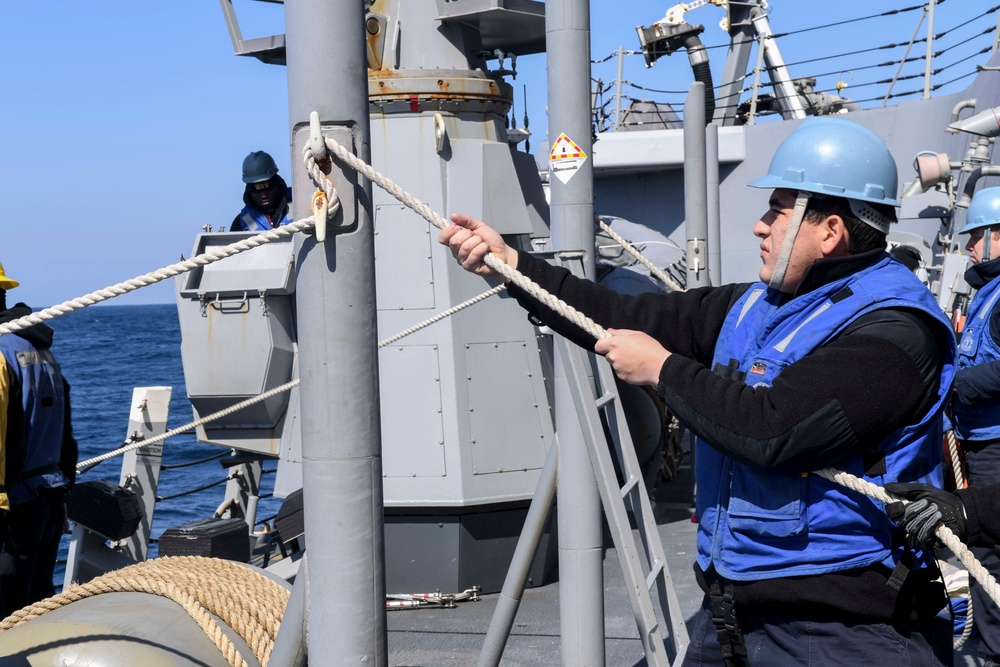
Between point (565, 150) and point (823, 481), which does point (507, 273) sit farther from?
point (565, 150)

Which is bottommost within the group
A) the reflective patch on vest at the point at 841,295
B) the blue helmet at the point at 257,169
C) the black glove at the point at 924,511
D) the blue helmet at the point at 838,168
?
the black glove at the point at 924,511

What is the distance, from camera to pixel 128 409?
32906 mm

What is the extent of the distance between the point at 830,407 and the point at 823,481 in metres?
0.21

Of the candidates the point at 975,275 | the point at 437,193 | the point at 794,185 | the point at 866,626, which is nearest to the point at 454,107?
the point at 437,193

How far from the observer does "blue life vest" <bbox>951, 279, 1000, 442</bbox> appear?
4434mm

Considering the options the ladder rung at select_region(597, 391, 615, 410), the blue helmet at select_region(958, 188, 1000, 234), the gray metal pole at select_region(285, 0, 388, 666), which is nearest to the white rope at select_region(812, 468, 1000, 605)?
the gray metal pole at select_region(285, 0, 388, 666)

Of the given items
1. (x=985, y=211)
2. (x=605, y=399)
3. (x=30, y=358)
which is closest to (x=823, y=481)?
(x=605, y=399)

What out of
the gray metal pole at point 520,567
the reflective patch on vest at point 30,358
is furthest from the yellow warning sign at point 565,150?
the reflective patch on vest at point 30,358

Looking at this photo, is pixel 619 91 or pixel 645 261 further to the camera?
pixel 619 91

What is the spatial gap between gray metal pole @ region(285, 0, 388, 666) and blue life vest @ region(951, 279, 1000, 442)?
317cm

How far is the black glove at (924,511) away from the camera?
6.51 ft

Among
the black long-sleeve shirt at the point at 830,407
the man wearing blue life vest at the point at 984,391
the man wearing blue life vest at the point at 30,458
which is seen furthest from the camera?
the man wearing blue life vest at the point at 30,458

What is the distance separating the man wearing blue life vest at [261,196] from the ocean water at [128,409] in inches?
121

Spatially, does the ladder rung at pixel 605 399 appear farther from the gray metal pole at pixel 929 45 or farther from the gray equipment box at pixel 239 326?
the gray metal pole at pixel 929 45
